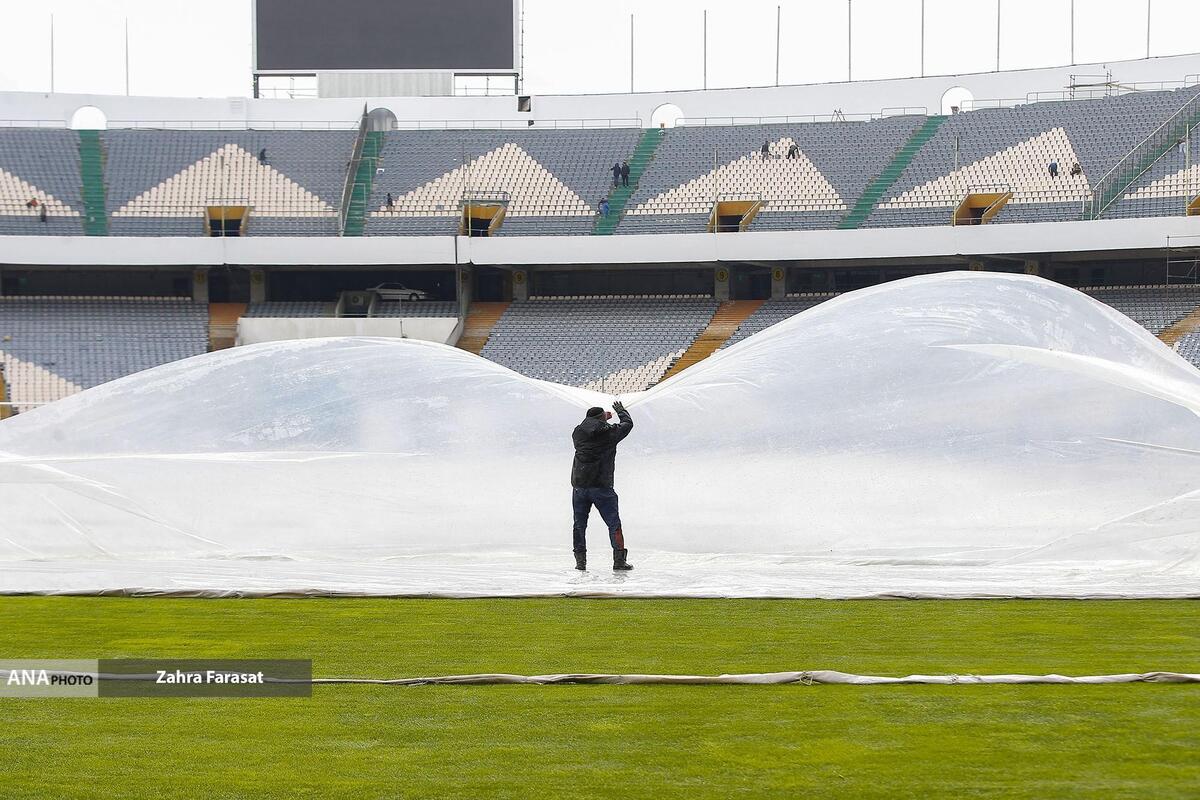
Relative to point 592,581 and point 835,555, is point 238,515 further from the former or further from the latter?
point 835,555

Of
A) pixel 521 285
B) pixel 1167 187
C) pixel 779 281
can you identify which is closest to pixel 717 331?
pixel 779 281

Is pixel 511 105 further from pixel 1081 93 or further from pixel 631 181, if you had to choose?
pixel 1081 93

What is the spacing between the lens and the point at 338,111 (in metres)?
51.8

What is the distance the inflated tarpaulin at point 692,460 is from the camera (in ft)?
47.9

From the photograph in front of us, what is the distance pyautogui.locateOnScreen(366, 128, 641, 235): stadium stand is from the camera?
151 feet

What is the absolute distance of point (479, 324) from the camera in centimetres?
4516

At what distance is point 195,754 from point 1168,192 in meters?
39.2

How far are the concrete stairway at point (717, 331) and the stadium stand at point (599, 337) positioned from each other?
0.21m

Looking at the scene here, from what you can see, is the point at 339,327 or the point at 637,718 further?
the point at 339,327

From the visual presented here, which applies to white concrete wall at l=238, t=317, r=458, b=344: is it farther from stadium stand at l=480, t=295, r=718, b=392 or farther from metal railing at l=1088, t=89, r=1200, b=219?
metal railing at l=1088, t=89, r=1200, b=219

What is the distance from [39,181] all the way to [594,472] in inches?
1473

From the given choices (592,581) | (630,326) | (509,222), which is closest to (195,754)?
(592,581)

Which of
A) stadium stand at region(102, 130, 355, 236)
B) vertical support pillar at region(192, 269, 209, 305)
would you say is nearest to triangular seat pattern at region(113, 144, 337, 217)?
stadium stand at region(102, 130, 355, 236)

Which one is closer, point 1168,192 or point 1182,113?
point 1168,192
